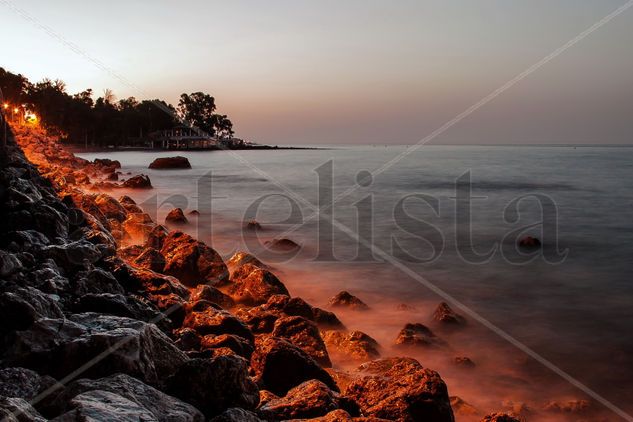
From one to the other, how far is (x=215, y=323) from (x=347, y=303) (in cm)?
335

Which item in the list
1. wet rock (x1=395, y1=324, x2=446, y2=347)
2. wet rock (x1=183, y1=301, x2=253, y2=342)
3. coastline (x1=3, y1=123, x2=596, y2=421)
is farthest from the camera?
wet rock (x1=395, y1=324, x2=446, y2=347)

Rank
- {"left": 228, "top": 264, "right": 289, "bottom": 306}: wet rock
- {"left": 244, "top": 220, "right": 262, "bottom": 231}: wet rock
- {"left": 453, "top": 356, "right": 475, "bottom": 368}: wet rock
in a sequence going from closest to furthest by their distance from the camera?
{"left": 453, "top": 356, "right": 475, "bottom": 368}: wet rock, {"left": 228, "top": 264, "right": 289, "bottom": 306}: wet rock, {"left": 244, "top": 220, "right": 262, "bottom": 231}: wet rock

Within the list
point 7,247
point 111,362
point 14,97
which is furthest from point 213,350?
point 14,97

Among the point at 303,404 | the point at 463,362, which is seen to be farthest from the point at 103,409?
the point at 463,362

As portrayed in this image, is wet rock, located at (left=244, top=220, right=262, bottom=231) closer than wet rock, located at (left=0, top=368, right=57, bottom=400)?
No

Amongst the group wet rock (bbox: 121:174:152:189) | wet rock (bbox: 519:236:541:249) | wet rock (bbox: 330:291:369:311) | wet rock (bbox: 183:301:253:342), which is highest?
wet rock (bbox: 121:174:152:189)

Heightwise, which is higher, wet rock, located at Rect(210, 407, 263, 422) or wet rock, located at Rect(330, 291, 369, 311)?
wet rock, located at Rect(210, 407, 263, 422)

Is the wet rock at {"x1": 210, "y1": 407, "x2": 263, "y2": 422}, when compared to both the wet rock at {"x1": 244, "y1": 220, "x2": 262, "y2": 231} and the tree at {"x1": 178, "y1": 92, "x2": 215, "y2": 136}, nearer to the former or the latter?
the wet rock at {"x1": 244, "y1": 220, "x2": 262, "y2": 231}

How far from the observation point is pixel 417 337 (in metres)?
6.68

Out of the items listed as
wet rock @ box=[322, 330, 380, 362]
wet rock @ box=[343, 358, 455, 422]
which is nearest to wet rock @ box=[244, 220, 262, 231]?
wet rock @ box=[322, 330, 380, 362]

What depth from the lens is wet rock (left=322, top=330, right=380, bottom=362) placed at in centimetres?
610

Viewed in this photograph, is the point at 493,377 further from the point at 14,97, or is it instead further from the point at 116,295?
the point at 14,97

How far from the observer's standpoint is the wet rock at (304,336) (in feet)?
18.1

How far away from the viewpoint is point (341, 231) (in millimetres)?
16156
